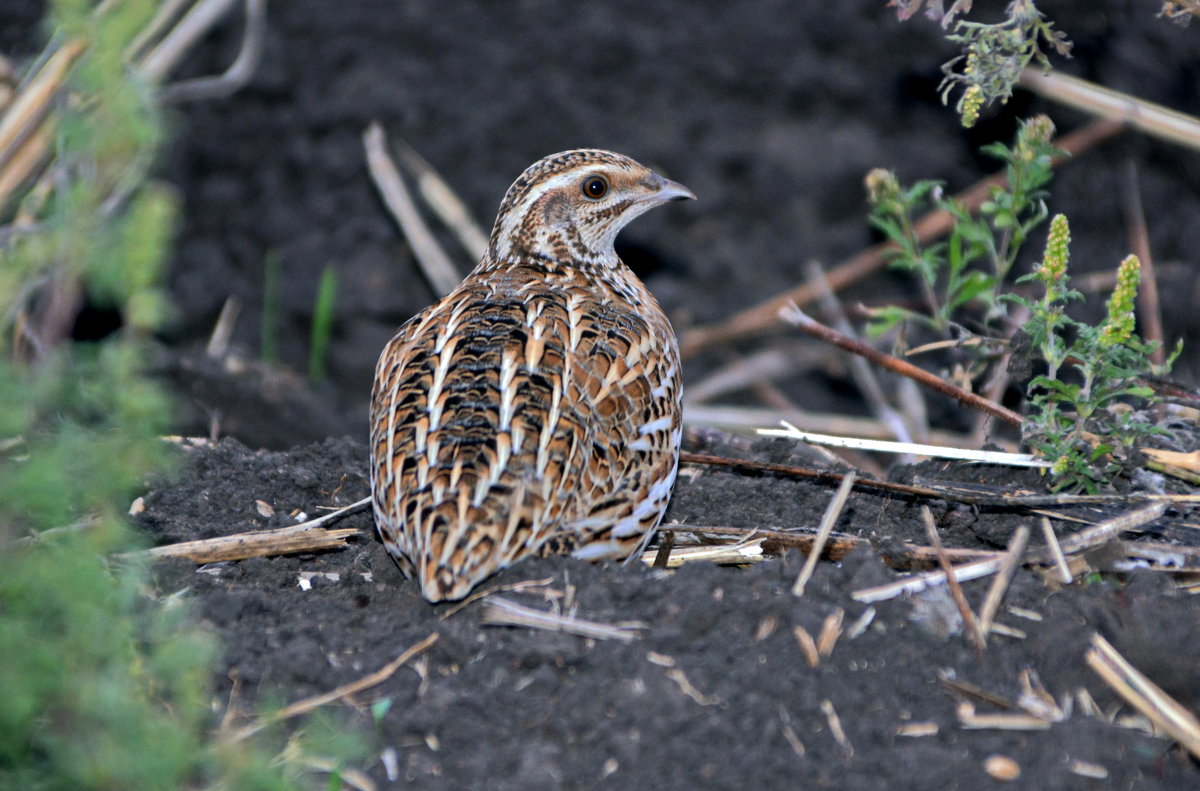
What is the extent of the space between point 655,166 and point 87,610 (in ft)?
21.5

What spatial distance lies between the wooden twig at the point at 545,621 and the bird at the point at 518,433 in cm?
14

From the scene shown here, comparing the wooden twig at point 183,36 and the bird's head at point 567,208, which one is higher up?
the wooden twig at point 183,36

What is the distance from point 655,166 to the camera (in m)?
8.67

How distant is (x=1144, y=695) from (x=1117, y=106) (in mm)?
4349

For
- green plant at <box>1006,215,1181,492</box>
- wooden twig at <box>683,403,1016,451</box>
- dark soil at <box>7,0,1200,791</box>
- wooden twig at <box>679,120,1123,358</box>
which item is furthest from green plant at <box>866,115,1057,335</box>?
wooden twig at <box>679,120,1123,358</box>

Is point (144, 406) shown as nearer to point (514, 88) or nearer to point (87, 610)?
point (87, 610)

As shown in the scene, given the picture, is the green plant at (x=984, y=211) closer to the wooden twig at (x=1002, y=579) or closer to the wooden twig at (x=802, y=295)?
the wooden twig at (x=1002, y=579)

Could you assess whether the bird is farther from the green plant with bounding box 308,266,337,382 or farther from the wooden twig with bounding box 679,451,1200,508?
the green plant with bounding box 308,266,337,382

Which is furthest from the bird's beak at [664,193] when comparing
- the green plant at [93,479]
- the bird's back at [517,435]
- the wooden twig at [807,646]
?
the green plant at [93,479]

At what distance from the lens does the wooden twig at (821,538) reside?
3.74 m

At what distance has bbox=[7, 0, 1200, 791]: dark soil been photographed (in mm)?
3375

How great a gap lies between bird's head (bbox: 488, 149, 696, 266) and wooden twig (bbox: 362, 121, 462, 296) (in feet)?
7.81

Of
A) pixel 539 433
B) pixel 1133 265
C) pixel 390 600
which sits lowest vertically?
pixel 390 600

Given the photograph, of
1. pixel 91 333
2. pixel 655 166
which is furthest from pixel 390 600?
pixel 655 166
